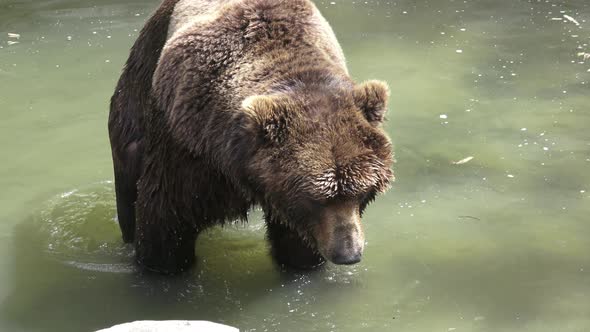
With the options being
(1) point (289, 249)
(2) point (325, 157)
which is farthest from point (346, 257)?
(1) point (289, 249)

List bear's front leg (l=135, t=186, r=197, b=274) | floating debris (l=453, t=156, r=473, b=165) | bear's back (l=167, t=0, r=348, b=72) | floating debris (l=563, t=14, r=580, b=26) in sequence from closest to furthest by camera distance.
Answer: bear's back (l=167, t=0, r=348, b=72) → bear's front leg (l=135, t=186, r=197, b=274) → floating debris (l=453, t=156, r=473, b=165) → floating debris (l=563, t=14, r=580, b=26)

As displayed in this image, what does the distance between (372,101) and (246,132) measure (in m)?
0.73

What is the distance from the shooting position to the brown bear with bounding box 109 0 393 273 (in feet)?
16.8

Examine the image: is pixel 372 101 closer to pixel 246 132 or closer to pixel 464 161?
pixel 246 132

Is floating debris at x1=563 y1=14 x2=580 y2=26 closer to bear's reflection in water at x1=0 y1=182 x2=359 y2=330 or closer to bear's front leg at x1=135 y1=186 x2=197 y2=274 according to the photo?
bear's reflection in water at x1=0 y1=182 x2=359 y2=330

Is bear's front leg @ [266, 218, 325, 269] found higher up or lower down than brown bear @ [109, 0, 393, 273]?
lower down

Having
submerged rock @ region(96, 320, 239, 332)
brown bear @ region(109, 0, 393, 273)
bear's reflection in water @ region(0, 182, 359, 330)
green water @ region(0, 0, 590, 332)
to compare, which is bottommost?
bear's reflection in water @ region(0, 182, 359, 330)

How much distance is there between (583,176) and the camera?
318 inches

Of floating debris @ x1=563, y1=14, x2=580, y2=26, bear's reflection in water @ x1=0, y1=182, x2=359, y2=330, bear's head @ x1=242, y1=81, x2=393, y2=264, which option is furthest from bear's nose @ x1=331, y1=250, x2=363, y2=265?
floating debris @ x1=563, y1=14, x2=580, y2=26

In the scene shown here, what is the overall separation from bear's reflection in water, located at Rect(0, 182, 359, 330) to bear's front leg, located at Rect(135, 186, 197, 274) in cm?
13

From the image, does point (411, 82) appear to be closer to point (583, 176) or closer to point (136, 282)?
point (583, 176)

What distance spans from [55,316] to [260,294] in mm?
1426

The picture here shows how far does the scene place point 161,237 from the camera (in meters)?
6.43

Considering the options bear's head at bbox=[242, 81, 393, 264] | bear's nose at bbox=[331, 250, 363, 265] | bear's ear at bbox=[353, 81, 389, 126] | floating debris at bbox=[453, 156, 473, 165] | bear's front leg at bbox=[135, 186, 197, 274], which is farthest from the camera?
floating debris at bbox=[453, 156, 473, 165]
